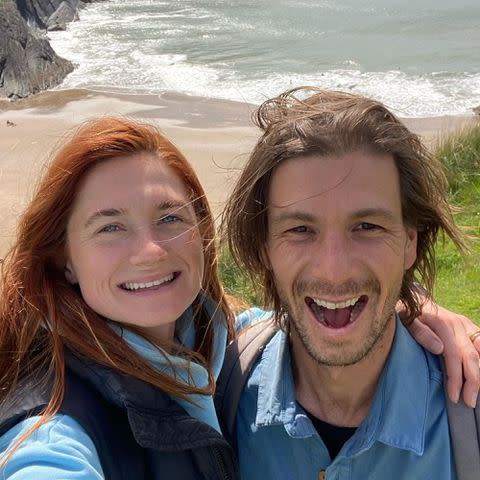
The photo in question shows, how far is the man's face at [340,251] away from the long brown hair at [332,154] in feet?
0.22

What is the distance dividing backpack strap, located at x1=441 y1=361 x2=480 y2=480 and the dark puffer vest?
75cm

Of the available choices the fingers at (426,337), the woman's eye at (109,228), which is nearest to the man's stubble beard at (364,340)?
the fingers at (426,337)

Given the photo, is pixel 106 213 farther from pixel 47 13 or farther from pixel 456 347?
pixel 47 13

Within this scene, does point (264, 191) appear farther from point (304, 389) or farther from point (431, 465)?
point (431, 465)

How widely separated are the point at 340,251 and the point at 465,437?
2.29ft

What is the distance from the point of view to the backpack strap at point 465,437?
6.97ft

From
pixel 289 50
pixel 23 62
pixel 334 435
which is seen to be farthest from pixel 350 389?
pixel 289 50

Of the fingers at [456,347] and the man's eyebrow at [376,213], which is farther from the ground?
the man's eyebrow at [376,213]

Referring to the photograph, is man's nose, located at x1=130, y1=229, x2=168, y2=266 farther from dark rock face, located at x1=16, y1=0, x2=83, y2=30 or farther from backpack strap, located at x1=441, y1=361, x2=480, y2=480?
dark rock face, located at x1=16, y1=0, x2=83, y2=30

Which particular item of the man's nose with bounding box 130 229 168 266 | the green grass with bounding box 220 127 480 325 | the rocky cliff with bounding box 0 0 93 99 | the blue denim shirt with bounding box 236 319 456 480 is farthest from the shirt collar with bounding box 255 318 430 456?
the rocky cliff with bounding box 0 0 93 99

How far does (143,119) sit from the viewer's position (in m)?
12.5

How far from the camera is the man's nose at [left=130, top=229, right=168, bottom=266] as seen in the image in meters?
2.57

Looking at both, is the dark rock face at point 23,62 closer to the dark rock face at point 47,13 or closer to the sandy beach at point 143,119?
the sandy beach at point 143,119

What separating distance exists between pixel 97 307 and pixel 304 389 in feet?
2.68
